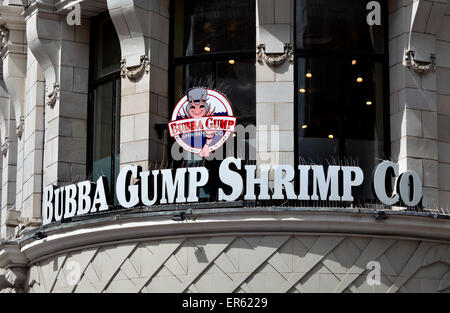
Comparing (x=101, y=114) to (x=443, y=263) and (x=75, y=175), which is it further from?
(x=443, y=263)

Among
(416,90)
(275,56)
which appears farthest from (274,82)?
(416,90)

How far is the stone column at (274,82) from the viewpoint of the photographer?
38.5m

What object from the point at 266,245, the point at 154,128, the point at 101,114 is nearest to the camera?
the point at 266,245

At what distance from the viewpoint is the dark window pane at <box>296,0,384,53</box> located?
39.8 meters

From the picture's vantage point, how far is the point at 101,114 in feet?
141

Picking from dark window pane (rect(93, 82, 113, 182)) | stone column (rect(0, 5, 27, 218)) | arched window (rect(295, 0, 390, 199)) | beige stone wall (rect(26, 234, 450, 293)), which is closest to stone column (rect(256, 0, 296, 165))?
arched window (rect(295, 0, 390, 199))

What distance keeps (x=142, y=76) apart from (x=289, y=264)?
7.25 meters

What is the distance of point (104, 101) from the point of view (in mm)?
42812

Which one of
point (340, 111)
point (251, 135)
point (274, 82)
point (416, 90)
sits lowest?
point (251, 135)

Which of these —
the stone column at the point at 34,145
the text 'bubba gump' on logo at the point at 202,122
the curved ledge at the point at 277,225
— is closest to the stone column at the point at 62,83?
the stone column at the point at 34,145

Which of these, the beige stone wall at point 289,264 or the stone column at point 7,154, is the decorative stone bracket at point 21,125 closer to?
the stone column at point 7,154

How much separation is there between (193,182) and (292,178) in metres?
2.61

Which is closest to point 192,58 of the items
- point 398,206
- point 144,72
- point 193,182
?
point 144,72

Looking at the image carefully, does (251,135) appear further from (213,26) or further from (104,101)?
(104,101)
